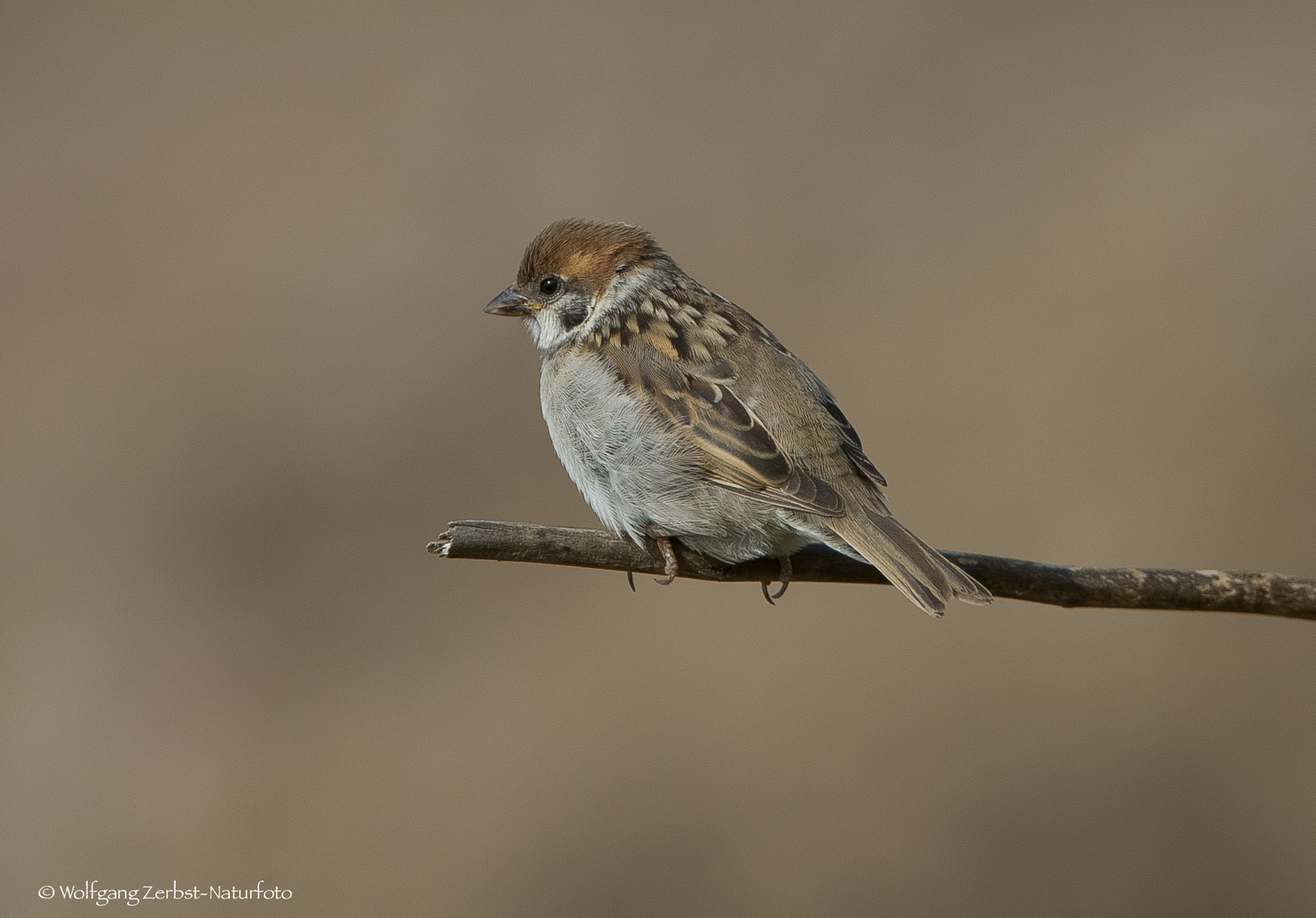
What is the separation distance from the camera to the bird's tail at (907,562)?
324 centimetres

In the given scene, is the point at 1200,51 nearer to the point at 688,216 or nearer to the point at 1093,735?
the point at 688,216

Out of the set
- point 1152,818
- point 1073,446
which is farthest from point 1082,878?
point 1073,446

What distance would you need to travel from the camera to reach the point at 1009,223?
9.95 meters

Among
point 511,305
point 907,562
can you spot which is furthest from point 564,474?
point 907,562

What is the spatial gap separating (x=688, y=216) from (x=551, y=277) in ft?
19.3

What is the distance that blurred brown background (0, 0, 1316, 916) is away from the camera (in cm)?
708

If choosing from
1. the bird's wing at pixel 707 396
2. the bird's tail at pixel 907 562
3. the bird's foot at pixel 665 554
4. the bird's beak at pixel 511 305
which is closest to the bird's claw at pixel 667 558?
the bird's foot at pixel 665 554

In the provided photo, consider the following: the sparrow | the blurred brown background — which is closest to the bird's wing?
the sparrow

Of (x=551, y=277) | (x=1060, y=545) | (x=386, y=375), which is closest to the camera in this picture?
(x=551, y=277)

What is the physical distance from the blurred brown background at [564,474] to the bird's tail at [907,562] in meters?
3.93

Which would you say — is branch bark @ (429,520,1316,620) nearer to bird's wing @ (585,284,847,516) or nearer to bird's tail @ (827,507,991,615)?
bird's tail @ (827,507,991,615)

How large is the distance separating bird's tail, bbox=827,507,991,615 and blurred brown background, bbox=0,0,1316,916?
3.93 meters

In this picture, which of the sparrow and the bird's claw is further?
the bird's claw

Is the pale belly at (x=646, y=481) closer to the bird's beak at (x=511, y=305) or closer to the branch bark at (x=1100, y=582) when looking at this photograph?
the branch bark at (x=1100, y=582)
